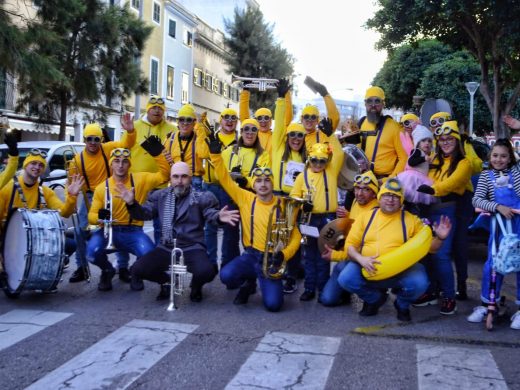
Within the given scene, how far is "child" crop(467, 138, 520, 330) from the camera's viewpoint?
5566 millimetres

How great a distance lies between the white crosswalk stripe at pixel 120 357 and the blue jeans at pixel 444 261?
247 cm

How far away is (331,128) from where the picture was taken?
6.72m

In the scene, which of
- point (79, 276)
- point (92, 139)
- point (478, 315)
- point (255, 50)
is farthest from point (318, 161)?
point (255, 50)

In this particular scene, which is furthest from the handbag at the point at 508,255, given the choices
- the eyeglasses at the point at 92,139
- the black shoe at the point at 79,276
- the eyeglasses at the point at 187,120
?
the eyeglasses at the point at 92,139

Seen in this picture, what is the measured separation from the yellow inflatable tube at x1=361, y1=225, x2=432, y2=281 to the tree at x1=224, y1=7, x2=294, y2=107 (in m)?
35.8

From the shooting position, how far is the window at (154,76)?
35.1 m

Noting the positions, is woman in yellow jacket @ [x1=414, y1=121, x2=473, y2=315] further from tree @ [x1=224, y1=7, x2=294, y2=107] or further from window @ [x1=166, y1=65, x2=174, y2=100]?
tree @ [x1=224, y1=7, x2=294, y2=107]

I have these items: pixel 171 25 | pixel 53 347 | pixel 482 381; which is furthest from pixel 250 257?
pixel 171 25

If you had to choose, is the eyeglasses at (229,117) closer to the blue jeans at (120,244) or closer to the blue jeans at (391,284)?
the blue jeans at (120,244)

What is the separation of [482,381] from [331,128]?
10.8 ft

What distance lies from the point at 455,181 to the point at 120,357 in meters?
3.59

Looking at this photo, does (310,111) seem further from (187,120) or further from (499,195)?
(499,195)

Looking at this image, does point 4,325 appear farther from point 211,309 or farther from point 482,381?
point 482,381

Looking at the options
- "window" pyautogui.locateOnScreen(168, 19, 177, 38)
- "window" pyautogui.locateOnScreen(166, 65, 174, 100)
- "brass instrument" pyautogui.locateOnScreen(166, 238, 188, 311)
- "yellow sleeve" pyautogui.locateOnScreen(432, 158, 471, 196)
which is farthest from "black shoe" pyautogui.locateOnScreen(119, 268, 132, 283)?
"window" pyautogui.locateOnScreen(168, 19, 177, 38)
